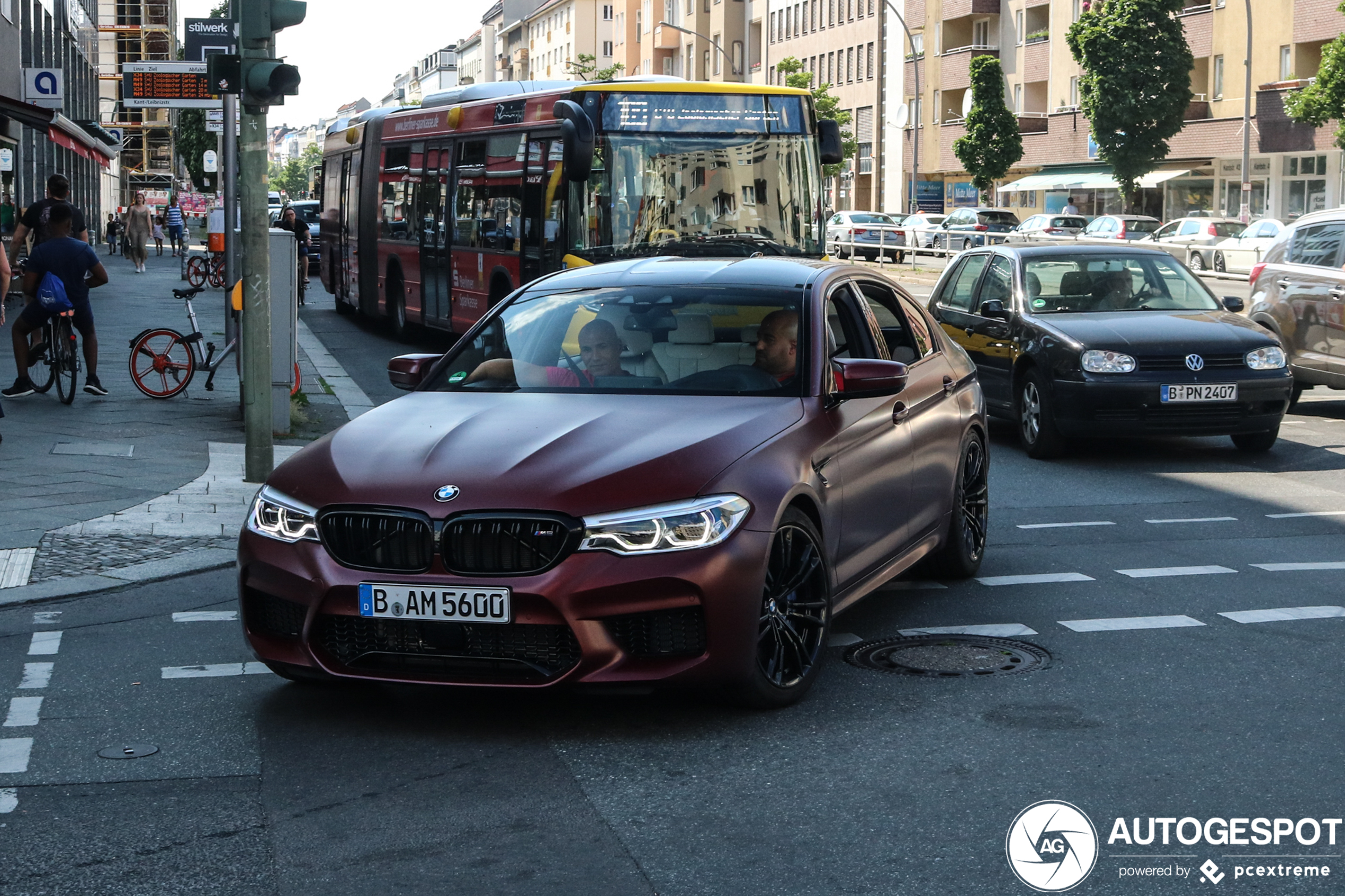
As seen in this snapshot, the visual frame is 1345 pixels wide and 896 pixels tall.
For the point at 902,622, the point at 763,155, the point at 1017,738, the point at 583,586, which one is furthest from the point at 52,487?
the point at 763,155

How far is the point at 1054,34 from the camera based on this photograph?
2776 inches

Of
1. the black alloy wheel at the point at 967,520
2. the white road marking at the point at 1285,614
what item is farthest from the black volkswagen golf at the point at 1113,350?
the white road marking at the point at 1285,614

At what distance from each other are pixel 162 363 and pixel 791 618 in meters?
10.5

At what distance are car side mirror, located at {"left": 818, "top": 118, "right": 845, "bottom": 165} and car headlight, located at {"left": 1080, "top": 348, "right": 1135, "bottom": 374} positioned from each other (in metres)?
4.99

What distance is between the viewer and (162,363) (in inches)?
→ 600

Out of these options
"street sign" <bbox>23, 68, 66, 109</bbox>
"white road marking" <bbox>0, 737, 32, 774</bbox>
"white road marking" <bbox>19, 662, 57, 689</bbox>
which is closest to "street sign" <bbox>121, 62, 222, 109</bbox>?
"white road marking" <bbox>19, 662, 57, 689</bbox>

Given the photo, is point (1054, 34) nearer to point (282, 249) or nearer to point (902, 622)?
point (282, 249)

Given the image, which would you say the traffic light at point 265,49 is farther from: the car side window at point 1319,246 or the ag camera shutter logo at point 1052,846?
the car side window at point 1319,246

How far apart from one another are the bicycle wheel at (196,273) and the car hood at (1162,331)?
25414mm

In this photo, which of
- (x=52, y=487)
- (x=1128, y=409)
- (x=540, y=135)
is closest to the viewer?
(x=52, y=487)

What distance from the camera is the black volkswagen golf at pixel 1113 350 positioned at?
12.1 metres

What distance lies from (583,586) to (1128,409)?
25.0ft

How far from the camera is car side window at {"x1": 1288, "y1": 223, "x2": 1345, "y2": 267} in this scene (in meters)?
14.9

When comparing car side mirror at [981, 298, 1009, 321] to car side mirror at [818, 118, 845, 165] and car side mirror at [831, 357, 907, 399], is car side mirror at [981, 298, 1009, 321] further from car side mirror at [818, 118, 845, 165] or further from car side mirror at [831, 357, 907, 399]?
car side mirror at [831, 357, 907, 399]
